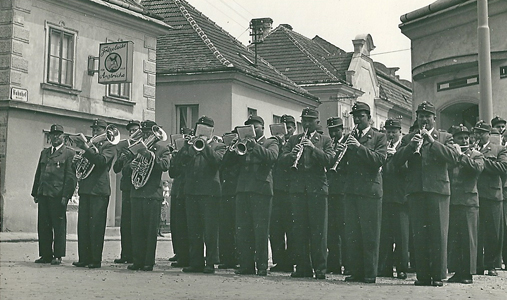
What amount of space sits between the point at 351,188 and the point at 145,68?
15.4 meters

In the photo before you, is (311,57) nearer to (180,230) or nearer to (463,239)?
(180,230)

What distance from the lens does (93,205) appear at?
11258 mm

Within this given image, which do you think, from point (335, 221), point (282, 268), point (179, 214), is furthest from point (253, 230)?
point (179, 214)

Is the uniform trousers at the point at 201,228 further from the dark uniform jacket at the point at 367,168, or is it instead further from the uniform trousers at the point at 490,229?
the uniform trousers at the point at 490,229

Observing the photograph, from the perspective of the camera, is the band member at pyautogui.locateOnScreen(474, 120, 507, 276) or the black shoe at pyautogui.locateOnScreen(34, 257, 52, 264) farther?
the black shoe at pyautogui.locateOnScreen(34, 257, 52, 264)

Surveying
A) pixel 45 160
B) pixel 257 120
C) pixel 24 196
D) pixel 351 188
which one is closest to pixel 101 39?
pixel 24 196

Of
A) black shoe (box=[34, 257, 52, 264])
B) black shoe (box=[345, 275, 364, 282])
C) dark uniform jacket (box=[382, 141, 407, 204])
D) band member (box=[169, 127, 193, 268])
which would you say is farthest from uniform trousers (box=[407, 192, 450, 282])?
black shoe (box=[34, 257, 52, 264])

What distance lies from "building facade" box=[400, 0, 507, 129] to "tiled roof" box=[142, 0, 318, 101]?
775 cm

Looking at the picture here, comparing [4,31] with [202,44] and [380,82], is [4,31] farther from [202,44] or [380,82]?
[380,82]

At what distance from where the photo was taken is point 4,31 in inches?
755

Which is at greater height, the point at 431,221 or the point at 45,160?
the point at 45,160

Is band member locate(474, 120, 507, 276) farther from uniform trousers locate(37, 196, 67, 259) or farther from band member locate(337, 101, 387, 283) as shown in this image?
uniform trousers locate(37, 196, 67, 259)

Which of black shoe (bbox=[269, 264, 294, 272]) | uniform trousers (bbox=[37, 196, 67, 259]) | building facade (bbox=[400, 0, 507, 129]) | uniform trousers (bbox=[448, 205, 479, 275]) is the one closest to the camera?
uniform trousers (bbox=[448, 205, 479, 275])

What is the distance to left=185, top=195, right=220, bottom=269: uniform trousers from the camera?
1092 centimetres
